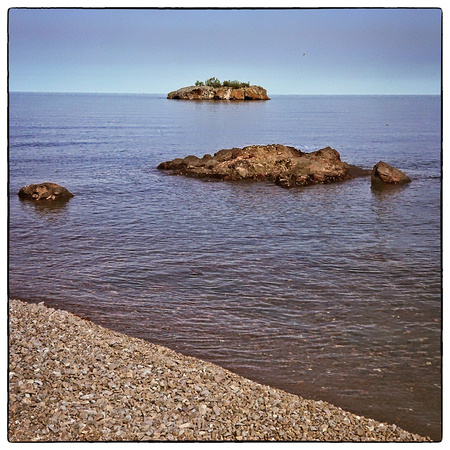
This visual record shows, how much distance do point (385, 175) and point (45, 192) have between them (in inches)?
462

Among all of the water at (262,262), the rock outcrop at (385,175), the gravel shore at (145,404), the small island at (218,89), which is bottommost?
the gravel shore at (145,404)

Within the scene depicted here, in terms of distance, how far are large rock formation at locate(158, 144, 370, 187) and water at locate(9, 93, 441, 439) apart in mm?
1335

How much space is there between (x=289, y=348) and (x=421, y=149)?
1053 cm

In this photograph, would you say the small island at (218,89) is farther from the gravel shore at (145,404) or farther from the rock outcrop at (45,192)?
the gravel shore at (145,404)

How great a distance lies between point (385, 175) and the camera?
22156 mm

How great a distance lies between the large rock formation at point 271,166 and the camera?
23297 millimetres

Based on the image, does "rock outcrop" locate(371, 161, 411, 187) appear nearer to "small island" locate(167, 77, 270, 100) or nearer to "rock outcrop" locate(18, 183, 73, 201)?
"small island" locate(167, 77, 270, 100)

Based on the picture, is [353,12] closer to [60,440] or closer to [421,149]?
[60,440]

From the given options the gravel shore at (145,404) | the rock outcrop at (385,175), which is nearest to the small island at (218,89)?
the rock outcrop at (385,175)

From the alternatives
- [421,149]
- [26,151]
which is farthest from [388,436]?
[421,149]

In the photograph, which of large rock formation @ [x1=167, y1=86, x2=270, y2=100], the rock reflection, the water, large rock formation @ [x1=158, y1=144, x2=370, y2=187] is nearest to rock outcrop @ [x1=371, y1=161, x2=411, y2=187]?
the water

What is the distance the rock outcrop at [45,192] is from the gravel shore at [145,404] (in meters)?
8.99

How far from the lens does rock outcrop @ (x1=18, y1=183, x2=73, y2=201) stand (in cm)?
1802

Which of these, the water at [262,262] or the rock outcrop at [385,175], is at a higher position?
the rock outcrop at [385,175]
